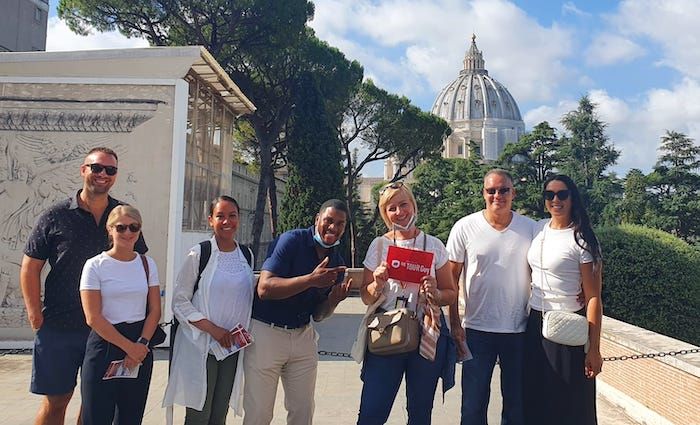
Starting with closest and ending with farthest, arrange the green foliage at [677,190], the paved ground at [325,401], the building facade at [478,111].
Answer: the paved ground at [325,401] → the green foliage at [677,190] → the building facade at [478,111]

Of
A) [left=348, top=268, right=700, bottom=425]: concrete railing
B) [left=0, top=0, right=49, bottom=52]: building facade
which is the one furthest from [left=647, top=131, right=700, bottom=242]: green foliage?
[left=0, top=0, right=49, bottom=52]: building facade

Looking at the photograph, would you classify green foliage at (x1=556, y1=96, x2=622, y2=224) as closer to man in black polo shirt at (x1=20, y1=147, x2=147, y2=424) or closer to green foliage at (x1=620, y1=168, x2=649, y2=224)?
green foliage at (x1=620, y1=168, x2=649, y2=224)

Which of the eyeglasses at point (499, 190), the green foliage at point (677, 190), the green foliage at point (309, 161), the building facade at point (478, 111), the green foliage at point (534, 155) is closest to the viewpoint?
the eyeglasses at point (499, 190)

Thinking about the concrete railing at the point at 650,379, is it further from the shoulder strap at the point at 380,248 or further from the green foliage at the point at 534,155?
Result: the green foliage at the point at 534,155

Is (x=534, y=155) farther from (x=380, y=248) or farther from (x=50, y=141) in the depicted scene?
(x=380, y=248)

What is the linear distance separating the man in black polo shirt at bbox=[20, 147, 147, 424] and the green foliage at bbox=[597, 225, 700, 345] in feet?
19.8

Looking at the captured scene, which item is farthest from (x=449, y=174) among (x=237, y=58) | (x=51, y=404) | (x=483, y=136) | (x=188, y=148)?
(x=483, y=136)

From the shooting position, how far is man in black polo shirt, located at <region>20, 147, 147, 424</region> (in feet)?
9.25

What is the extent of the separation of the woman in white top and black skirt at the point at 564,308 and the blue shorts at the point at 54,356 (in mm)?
2479

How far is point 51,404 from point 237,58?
17.5m

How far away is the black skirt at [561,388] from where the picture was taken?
9.42 ft

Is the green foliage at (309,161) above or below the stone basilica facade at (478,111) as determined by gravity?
below

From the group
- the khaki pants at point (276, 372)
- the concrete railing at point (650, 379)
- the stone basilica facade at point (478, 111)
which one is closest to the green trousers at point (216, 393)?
the khaki pants at point (276, 372)

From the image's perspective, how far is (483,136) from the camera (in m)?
90.5
